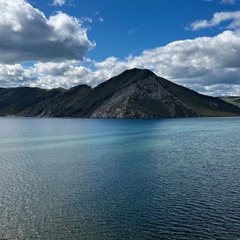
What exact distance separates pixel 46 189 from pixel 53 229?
18.6m

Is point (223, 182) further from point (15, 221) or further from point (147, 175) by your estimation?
point (15, 221)

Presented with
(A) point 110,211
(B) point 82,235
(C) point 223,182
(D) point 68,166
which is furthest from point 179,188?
(D) point 68,166

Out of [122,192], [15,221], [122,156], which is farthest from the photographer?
[122,156]

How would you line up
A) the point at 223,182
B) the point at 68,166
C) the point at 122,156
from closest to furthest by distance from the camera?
the point at 223,182 < the point at 68,166 < the point at 122,156

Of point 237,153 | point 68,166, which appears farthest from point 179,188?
point 237,153

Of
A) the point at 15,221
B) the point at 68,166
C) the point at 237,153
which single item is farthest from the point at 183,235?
the point at 237,153

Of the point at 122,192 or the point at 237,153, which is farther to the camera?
the point at 237,153

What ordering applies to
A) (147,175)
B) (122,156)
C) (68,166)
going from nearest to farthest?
(147,175) → (68,166) → (122,156)

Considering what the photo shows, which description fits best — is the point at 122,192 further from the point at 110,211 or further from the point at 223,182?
the point at 223,182

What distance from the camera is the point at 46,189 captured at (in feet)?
169

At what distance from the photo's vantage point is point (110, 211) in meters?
39.6

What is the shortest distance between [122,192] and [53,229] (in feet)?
56.0

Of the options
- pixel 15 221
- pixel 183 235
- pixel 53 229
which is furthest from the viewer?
pixel 15 221

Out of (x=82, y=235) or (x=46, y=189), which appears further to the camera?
(x=46, y=189)
